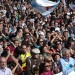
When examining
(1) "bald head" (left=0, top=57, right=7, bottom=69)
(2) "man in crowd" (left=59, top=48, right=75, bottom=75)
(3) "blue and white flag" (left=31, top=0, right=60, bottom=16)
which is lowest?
(3) "blue and white flag" (left=31, top=0, right=60, bottom=16)

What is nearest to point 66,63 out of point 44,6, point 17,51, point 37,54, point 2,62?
point 37,54

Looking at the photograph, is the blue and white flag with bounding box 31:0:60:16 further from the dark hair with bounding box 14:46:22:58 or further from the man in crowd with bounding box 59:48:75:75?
the man in crowd with bounding box 59:48:75:75

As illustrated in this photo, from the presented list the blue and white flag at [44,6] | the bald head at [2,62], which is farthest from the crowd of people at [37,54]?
the blue and white flag at [44,6]

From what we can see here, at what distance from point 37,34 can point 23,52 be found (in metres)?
3.32

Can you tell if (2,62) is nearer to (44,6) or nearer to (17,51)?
(17,51)

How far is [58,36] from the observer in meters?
12.9

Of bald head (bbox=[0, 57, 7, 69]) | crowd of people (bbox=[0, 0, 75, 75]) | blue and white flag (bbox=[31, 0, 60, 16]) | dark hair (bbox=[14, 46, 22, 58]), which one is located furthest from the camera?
blue and white flag (bbox=[31, 0, 60, 16])

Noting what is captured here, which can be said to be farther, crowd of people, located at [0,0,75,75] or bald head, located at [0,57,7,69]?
crowd of people, located at [0,0,75,75]

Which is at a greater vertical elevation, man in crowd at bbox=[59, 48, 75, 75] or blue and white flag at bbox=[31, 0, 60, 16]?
man in crowd at bbox=[59, 48, 75, 75]

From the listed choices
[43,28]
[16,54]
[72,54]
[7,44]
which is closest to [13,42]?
[7,44]

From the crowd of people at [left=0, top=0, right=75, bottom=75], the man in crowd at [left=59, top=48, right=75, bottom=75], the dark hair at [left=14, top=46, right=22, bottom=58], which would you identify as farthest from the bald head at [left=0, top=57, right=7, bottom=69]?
the dark hair at [left=14, top=46, right=22, bottom=58]

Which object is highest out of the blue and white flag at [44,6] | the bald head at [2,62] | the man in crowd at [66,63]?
the bald head at [2,62]

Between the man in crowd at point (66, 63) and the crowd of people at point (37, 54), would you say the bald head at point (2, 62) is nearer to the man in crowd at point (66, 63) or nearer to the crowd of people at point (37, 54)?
the crowd of people at point (37, 54)

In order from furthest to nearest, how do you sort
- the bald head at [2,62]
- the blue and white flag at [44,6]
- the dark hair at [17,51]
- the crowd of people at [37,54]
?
1. the blue and white flag at [44,6]
2. the dark hair at [17,51]
3. the crowd of people at [37,54]
4. the bald head at [2,62]
